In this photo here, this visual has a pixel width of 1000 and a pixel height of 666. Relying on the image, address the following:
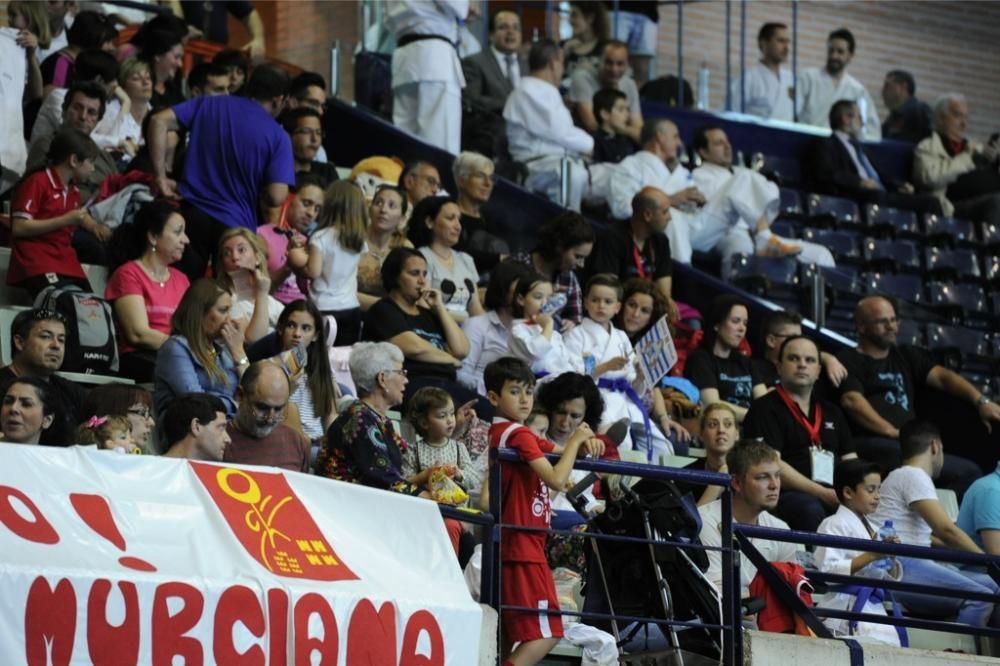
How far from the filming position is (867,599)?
28.8 feet

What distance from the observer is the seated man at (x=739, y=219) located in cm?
1373

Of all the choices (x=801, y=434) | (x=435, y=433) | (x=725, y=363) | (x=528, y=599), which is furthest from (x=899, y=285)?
(x=528, y=599)

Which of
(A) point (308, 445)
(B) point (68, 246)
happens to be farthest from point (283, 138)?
(A) point (308, 445)

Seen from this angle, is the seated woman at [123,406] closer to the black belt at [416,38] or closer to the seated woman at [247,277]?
the seated woman at [247,277]

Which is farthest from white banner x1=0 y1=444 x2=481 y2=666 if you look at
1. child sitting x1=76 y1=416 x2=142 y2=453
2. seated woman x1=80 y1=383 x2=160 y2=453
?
seated woman x1=80 y1=383 x2=160 y2=453

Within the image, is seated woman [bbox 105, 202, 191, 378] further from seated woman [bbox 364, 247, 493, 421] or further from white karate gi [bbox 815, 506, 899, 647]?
white karate gi [bbox 815, 506, 899, 647]

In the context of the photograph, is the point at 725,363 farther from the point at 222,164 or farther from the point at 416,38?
the point at 416,38

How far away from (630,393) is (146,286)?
8.88 ft

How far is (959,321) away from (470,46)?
413 centimetres

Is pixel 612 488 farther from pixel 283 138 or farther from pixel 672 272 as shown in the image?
pixel 672 272

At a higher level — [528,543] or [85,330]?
[85,330]

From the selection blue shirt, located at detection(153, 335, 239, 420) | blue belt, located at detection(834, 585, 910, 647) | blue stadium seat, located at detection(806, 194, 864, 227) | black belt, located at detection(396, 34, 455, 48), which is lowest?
blue belt, located at detection(834, 585, 910, 647)

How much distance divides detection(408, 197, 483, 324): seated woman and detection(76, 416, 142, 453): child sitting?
361 cm

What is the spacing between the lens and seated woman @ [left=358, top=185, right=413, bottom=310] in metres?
11.0
